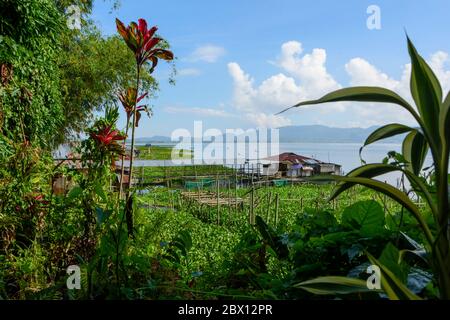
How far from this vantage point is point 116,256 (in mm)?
606

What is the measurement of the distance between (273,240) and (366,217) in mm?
170

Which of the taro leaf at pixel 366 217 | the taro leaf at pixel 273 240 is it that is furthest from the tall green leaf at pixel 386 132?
the taro leaf at pixel 273 240

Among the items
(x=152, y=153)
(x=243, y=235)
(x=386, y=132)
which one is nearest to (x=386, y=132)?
(x=386, y=132)

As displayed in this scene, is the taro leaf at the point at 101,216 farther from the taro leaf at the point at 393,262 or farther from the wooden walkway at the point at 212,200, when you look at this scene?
the wooden walkway at the point at 212,200

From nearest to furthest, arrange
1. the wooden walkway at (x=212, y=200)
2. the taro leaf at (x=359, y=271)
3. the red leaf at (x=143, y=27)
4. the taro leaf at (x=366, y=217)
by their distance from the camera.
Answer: the taro leaf at (x=359, y=271), the taro leaf at (x=366, y=217), the red leaf at (x=143, y=27), the wooden walkway at (x=212, y=200)

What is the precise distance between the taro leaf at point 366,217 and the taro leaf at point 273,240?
0.40ft

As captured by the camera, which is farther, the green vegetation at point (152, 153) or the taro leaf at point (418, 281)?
the green vegetation at point (152, 153)

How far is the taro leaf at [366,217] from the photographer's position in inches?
26.8

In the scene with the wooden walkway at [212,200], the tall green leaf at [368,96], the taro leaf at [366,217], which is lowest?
the wooden walkway at [212,200]

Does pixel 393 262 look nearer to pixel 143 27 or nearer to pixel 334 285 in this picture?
pixel 334 285

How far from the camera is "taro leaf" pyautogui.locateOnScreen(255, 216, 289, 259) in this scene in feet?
2.41

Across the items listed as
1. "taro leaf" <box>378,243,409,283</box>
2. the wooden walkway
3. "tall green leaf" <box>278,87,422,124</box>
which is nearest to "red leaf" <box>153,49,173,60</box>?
"tall green leaf" <box>278,87,422,124</box>

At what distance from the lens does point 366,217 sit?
0.71 metres

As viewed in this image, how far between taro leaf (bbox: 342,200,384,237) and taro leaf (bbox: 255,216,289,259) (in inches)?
4.8
